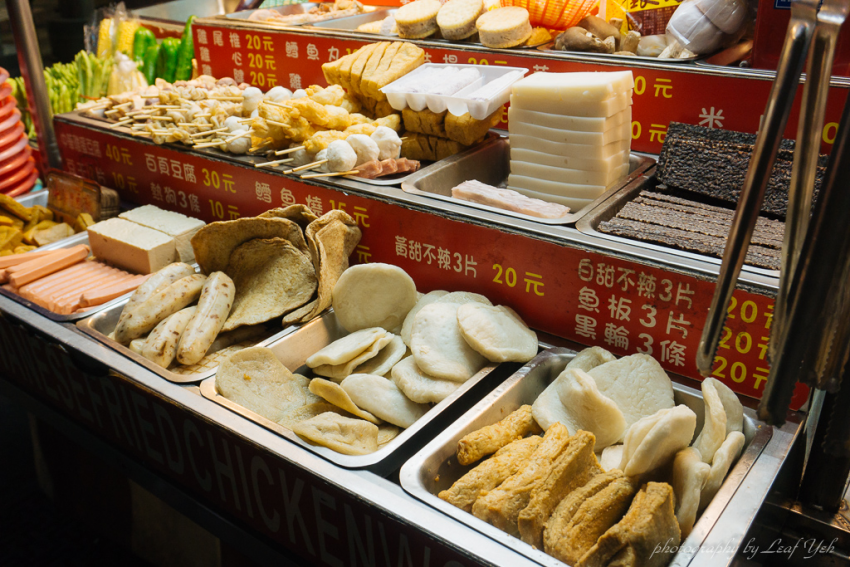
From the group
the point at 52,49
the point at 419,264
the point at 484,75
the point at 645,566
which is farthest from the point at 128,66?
the point at 645,566

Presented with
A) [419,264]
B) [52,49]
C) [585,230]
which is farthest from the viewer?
[52,49]

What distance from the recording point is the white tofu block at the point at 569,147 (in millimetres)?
2232

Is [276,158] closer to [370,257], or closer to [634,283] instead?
[370,257]

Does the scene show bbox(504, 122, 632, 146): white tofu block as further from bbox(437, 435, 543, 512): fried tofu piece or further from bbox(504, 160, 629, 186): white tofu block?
bbox(437, 435, 543, 512): fried tofu piece

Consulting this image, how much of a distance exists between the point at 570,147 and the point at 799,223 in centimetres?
137

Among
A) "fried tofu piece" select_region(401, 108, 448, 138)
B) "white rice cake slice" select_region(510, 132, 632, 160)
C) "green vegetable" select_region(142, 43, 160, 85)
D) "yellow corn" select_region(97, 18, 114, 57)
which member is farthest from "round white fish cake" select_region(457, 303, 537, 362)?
"yellow corn" select_region(97, 18, 114, 57)

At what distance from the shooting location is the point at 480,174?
2764 mm

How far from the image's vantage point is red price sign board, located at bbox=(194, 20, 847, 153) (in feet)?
7.43

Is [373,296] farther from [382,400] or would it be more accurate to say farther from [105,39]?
[105,39]

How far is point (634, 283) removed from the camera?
1.88 m

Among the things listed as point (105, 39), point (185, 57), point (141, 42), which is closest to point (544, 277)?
point (185, 57)

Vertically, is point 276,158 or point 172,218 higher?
point 276,158

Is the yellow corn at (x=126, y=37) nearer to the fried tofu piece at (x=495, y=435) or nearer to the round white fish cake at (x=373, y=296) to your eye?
the round white fish cake at (x=373, y=296)

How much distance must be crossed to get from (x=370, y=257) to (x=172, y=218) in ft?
3.31
